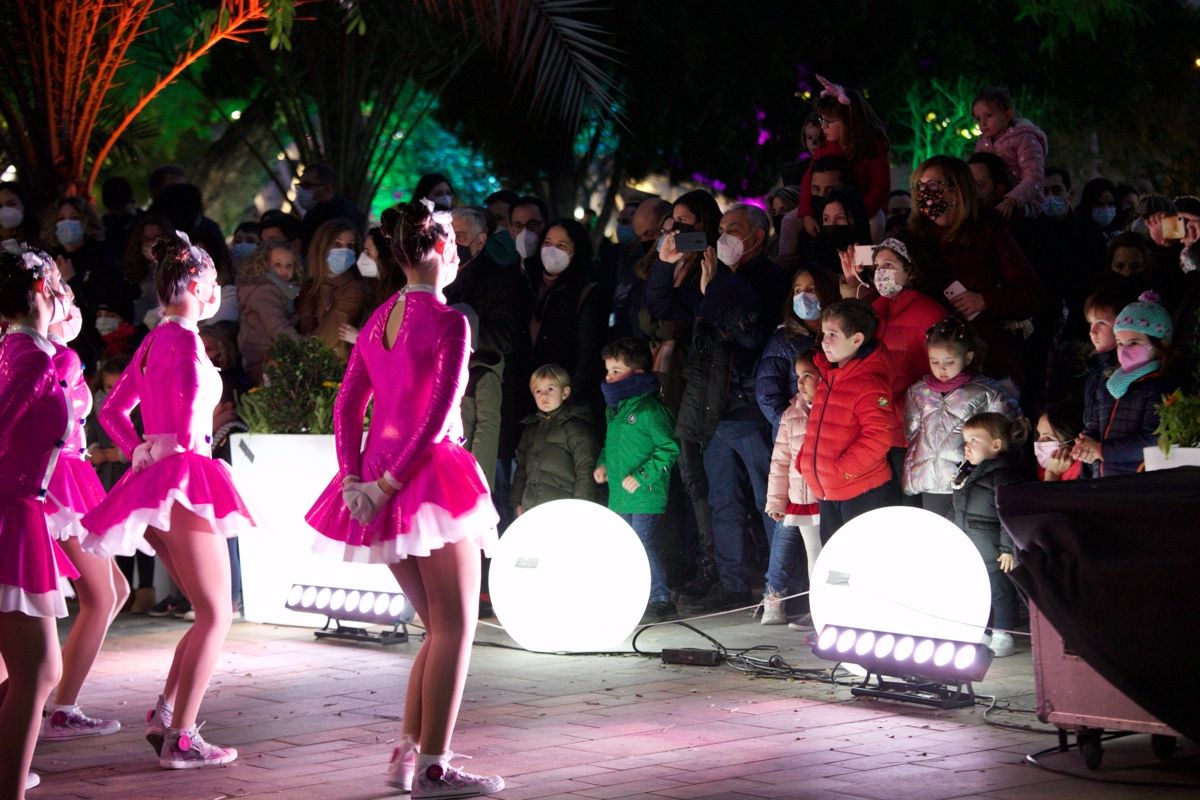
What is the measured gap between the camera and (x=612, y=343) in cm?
1062

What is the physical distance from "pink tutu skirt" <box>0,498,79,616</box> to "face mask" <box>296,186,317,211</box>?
27.2ft

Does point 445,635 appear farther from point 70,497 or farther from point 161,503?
point 70,497

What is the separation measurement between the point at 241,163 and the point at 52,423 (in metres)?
19.7

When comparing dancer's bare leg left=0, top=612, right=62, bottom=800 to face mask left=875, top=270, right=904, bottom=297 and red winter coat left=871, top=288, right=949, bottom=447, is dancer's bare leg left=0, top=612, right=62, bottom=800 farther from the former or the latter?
face mask left=875, top=270, right=904, bottom=297

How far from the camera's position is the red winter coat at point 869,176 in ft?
35.9

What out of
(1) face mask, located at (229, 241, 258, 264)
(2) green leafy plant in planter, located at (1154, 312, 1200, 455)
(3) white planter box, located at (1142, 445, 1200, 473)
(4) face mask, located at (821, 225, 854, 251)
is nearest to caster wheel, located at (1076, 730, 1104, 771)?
(3) white planter box, located at (1142, 445, 1200, 473)

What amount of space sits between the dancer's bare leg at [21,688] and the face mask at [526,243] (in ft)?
21.7

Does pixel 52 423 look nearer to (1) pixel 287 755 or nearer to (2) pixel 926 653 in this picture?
(1) pixel 287 755

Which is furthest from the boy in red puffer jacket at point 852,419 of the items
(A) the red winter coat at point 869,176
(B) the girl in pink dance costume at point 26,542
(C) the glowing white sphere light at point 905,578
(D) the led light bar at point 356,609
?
(B) the girl in pink dance costume at point 26,542

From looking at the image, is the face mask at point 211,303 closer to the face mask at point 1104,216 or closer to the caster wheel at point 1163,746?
the caster wheel at point 1163,746

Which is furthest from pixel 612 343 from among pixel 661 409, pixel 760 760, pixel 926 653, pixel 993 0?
pixel 993 0

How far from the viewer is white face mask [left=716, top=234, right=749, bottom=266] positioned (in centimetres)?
1049

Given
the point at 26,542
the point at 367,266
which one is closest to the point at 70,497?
the point at 26,542

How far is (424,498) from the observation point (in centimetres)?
616
